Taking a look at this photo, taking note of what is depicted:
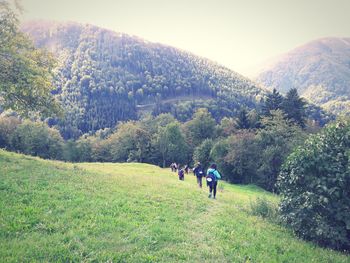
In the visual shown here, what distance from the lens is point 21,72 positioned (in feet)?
78.7

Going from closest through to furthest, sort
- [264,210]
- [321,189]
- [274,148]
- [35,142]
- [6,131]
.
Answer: [321,189] → [264,210] → [274,148] → [35,142] → [6,131]

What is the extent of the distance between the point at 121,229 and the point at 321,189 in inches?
448

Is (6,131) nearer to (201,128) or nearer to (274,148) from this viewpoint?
(201,128)

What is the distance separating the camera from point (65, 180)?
20016 millimetres

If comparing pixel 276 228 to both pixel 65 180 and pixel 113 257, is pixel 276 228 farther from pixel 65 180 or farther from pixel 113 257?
pixel 65 180

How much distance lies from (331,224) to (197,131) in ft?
295

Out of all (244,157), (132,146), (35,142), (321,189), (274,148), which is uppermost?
(274,148)

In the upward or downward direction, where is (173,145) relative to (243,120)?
downward

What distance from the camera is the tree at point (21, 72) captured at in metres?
24.0

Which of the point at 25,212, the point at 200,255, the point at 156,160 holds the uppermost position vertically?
the point at 25,212

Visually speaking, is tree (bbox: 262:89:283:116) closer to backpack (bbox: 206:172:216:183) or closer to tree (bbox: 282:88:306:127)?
tree (bbox: 282:88:306:127)

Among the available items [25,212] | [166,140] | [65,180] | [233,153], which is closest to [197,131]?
[166,140]

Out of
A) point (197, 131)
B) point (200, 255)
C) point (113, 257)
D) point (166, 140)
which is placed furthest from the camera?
point (197, 131)

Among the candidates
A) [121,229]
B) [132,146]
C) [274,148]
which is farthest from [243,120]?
[121,229]
